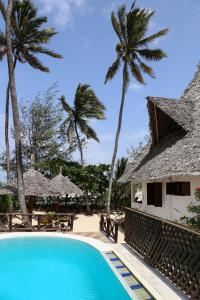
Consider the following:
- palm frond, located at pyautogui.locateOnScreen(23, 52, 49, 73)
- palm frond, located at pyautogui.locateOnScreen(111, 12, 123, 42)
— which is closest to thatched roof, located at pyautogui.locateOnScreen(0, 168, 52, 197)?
palm frond, located at pyautogui.locateOnScreen(23, 52, 49, 73)

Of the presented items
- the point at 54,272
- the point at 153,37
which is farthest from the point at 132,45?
the point at 54,272

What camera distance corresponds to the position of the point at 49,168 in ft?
98.2

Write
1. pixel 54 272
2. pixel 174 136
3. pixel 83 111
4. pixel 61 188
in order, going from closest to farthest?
pixel 54 272 → pixel 174 136 → pixel 61 188 → pixel 83 111

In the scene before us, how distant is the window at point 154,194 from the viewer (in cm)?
1552

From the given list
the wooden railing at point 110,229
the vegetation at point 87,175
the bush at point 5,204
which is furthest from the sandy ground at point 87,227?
the vegetation at point 87,175

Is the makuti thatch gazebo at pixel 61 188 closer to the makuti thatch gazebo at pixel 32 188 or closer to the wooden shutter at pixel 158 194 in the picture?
the makuti thatch gazebo at pixel 32 188

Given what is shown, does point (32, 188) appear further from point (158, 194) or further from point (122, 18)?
point (122, 18)

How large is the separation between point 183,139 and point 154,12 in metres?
12.6

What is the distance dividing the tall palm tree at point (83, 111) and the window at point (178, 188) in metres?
18.9

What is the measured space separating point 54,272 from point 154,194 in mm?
7130

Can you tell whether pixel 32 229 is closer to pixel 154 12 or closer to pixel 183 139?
pixel 183 139

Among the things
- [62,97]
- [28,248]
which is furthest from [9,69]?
[62,97]

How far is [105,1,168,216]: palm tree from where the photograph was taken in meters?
22.7

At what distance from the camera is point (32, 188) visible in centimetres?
2023
